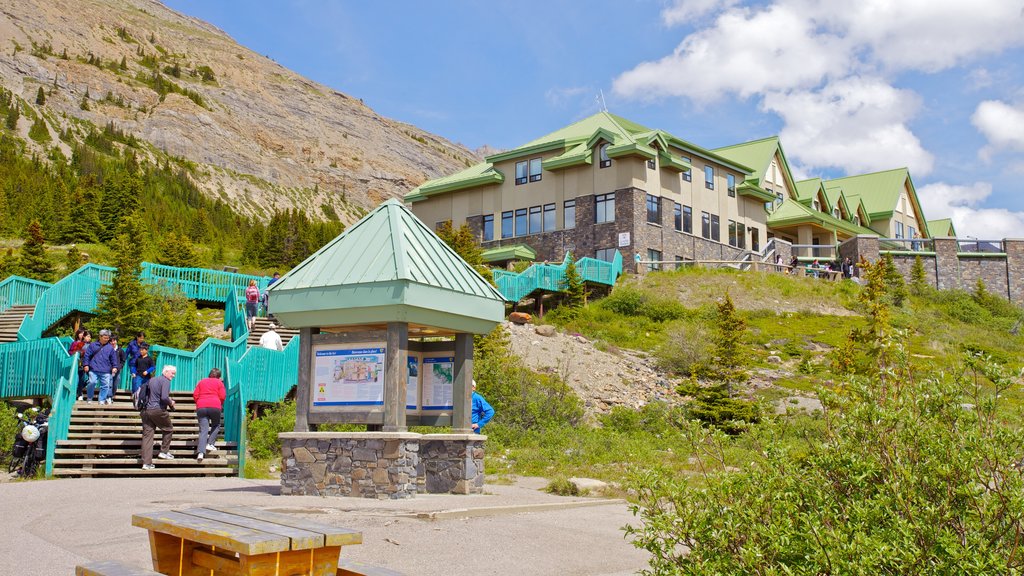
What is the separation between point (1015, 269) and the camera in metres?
47.9

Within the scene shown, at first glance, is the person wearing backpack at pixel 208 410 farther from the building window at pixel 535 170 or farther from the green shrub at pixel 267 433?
the building window at pixel 535 170

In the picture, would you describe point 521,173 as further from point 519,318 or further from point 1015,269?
point 1015,269

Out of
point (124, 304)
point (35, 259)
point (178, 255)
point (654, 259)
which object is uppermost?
point (654, 259)

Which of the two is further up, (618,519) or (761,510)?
(761,510)

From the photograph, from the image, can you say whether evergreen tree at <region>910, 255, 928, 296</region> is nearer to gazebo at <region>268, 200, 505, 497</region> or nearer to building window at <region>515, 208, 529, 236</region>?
building window at <region>515, 208, 529, 236</region>

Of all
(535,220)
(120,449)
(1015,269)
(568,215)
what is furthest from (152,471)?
(1015,269)

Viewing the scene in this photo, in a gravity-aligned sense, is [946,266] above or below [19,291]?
above

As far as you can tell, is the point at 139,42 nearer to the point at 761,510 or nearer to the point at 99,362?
the point at 99,362

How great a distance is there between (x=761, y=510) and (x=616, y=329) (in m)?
30.1

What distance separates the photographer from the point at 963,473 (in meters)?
4.94

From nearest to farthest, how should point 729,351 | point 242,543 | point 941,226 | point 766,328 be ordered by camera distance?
1. point 242,543
2. point 729,351
3. point 766,328
4. point 941,226

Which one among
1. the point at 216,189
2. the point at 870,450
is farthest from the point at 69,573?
the point at 216,189

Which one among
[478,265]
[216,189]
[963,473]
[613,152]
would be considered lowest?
[963,473]

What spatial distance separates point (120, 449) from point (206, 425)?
187 centimetres
